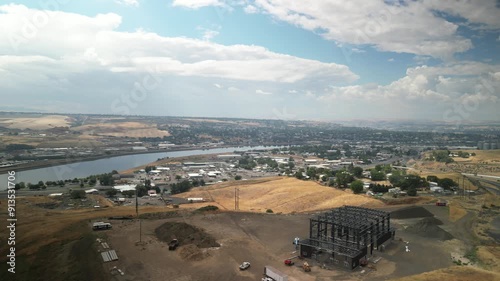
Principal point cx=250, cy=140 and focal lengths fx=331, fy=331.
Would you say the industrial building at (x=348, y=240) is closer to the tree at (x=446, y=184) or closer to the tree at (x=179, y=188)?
the tree at (x=446, y=184)

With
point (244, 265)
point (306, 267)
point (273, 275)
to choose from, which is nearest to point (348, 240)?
point (306, 267)

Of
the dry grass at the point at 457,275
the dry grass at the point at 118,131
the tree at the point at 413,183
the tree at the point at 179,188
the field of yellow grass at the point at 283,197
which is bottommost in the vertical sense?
the tree at the point at 179,188

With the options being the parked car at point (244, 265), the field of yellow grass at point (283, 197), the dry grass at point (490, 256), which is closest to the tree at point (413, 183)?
the field of yellow grass at point (283, 197)

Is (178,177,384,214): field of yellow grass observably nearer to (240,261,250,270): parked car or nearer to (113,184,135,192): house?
(113,184,135,192): house

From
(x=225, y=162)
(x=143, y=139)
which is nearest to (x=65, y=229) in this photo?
(x=225, y=162)

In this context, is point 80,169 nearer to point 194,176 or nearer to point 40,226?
point 194,176
